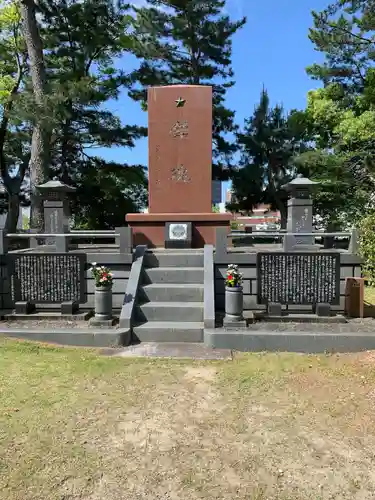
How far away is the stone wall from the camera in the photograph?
22.0ft

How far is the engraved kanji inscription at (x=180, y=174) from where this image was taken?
9.24 m

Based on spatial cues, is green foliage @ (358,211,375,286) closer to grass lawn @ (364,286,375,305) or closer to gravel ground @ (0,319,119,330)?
grass lawn @ (364,286,375,305)

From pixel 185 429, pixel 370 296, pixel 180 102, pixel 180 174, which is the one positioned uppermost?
pixel 180 102

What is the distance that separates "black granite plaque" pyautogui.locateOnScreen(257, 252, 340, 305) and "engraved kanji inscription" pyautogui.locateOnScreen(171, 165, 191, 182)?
12.1 ft

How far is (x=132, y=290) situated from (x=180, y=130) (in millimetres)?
4727

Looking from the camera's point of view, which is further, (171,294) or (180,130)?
(180,130)

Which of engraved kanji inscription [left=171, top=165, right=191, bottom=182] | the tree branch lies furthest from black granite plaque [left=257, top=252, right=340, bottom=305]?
the tree branch

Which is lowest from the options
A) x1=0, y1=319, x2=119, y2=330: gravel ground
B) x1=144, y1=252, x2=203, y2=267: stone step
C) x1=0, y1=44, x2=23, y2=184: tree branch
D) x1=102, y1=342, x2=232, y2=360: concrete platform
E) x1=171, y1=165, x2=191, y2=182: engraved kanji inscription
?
x1=102, y1=342, x2=232, y2=360: concrete platform

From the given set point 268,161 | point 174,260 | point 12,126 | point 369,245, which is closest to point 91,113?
point 12,126

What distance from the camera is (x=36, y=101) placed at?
13070 millimetres

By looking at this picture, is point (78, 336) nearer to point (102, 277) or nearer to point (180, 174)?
point (102, 277)

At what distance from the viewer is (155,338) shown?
18.9 feet

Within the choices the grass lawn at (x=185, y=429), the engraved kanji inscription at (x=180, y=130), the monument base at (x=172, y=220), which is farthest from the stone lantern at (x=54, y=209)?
the grass lawn at (x=185, y=429)

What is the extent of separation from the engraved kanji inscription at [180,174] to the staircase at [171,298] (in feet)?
7.84
